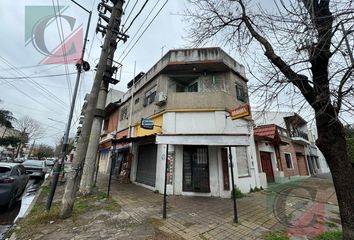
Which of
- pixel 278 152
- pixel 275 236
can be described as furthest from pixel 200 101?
pixel 278 152

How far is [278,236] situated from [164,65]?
9439 millimetres

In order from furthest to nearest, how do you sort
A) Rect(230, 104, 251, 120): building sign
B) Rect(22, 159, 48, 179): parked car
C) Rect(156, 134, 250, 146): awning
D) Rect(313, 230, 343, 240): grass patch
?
Rect(22, 159, 48, 179): parked car, Rect(230, 104, 251, 120): building sign, Rect(156, 134, 250, 146): awning, Rect(313, 230, 343, 240): grass patch

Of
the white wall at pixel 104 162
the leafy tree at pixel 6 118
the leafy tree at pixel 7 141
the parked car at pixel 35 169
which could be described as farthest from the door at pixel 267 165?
the leafy tree at pixel 7 141

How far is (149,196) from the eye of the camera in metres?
8.07

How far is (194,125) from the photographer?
903 cm

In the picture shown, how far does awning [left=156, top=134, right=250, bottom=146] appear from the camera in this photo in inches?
227

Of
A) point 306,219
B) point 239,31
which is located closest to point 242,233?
point 306,219

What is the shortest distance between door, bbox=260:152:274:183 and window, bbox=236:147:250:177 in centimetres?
316

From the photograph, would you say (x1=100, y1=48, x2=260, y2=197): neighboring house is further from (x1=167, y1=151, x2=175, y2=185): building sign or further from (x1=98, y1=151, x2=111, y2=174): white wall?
(x1=98, y1=151, x2=111, y2=174): white wall

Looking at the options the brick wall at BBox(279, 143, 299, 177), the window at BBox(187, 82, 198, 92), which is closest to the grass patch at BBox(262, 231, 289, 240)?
the window at BBox(187, 82, 198, 92)

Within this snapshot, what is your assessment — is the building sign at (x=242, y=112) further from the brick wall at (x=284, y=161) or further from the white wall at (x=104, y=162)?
the white wall at (x=104, y=162)

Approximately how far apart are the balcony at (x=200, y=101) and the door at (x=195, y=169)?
2.26m

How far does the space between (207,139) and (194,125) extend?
2.85m

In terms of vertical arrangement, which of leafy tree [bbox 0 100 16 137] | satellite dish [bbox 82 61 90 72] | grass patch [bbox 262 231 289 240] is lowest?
grass patch [bbox 262 231 289 240]
